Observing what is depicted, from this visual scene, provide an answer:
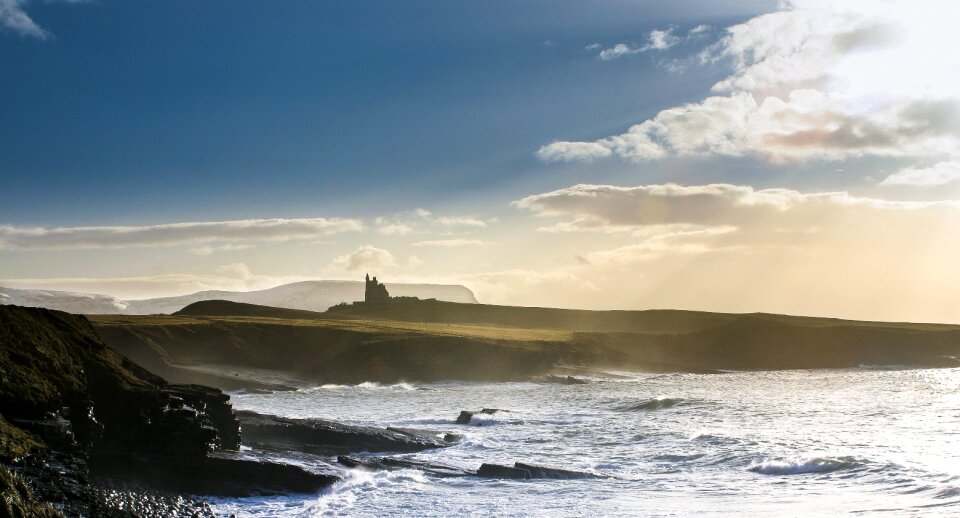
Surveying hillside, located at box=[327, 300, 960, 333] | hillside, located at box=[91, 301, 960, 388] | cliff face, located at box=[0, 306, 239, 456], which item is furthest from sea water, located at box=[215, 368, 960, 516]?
hillside, located at box=[327, 300, 960, 333]

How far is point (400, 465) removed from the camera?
25.4 metres

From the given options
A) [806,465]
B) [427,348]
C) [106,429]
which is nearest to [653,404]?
[806,465]

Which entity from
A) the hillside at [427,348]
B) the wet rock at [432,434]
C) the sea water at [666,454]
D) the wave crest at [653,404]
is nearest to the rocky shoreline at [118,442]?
the sea water at [666,454]

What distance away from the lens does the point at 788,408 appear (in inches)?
1766

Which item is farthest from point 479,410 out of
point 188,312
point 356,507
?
point 188,312

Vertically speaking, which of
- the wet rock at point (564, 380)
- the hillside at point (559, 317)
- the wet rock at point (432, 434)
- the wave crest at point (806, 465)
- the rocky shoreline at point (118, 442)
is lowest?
the wet rock at point (564, 380)

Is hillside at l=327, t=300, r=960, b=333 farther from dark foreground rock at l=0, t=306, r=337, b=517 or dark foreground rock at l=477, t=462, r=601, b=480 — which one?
dark foreground rock at l=0, t=306, r=337, b=517

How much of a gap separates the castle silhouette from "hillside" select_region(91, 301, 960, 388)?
10.7 feet

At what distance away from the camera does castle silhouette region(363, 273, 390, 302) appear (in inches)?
5335

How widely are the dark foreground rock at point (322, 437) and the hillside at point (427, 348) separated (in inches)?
1188

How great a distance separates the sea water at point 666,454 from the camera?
20.1 metres

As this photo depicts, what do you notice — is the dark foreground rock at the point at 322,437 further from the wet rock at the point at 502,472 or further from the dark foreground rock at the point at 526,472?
the dark foreground rock at the point at 526,472

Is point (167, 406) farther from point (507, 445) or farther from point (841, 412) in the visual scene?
point (841, 412)

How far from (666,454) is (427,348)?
49311mm
